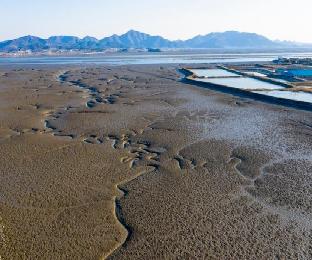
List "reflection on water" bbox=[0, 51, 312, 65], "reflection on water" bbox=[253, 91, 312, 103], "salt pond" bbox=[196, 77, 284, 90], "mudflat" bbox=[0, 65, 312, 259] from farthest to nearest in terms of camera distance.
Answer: "reflection on water" bbox=[0, 51, 312, 65], "salt pond" bbox=[196, 77, 284, 90], "reflection on water" bbox=[253, 91, 312, 103], "mudflat" bbox=[0, 65, 312, 259]

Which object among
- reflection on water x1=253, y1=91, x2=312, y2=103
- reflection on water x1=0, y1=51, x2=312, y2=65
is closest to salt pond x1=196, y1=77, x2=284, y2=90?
reflection on water x1=253, y1=91, x2=312, y2=103

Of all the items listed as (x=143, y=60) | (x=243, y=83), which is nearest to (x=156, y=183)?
(x=243, y=83)

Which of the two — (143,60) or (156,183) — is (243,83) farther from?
(143,60)

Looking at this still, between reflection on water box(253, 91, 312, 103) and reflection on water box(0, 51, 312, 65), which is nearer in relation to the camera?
reflection on water box(253, 91, 312, 103)

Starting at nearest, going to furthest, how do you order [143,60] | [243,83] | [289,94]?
[289,94]
[243,83]
[143,60]

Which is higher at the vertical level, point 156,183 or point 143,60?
point 156,183

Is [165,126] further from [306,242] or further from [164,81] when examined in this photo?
[164,81]

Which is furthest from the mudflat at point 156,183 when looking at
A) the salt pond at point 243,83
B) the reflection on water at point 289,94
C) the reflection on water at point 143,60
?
the reflection on water at point 143,60

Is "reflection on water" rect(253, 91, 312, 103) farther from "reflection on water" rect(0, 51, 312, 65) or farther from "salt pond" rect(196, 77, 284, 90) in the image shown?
"reflection on water" rect(0, 51, 312, 65)
